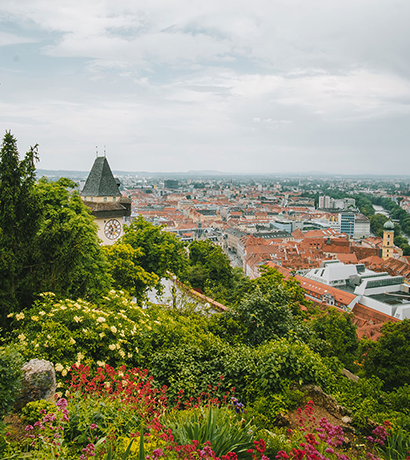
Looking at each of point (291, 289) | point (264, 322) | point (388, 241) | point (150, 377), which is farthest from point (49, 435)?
point (388, 241)

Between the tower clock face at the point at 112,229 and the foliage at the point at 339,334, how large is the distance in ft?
39.5

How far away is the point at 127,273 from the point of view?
16.7 m

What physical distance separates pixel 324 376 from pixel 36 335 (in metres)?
5.39

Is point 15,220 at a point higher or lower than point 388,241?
higher

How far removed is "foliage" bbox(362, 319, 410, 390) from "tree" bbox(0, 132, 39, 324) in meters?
15.8

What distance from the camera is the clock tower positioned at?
23.0 metres

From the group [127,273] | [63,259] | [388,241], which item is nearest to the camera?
[63,259]

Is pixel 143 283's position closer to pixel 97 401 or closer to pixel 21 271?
pixel 21 271

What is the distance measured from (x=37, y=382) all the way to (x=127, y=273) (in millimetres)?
10278

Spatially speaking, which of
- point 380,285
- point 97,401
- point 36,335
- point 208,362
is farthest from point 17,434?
point 380,285

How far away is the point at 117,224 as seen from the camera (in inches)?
933

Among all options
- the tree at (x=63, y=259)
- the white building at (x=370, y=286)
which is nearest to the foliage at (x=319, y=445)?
the tree at (x=63, y=259)

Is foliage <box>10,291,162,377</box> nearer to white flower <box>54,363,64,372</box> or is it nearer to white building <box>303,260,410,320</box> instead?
white flower <box>54,363,64,372</box>

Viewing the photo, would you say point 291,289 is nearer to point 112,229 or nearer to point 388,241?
point 112,229
